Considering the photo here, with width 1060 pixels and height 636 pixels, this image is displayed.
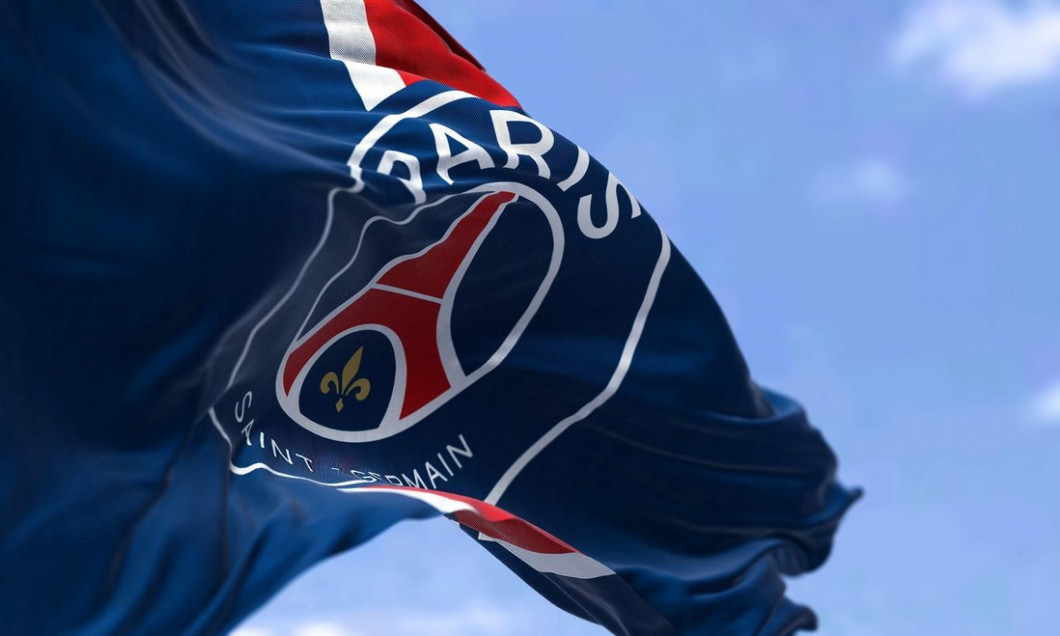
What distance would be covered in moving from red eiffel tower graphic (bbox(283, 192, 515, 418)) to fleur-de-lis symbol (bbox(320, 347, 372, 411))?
0.23m

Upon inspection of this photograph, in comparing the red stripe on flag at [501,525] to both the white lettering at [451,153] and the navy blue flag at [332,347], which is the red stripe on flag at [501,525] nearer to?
the navy blue flag at [332,347]

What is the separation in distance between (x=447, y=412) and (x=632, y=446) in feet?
4.10

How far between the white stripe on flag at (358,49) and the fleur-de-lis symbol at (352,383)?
1.40 m

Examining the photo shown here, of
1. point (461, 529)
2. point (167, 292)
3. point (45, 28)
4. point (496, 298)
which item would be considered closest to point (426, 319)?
point (496, 298)

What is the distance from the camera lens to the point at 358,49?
797 centimetres

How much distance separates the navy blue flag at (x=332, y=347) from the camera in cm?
560

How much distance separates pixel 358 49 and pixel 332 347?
1.64m

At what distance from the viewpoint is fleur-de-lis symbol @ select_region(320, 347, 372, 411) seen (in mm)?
7895

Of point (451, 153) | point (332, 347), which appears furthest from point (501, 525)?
point (451, 153)

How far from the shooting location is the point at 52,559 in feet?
17.3

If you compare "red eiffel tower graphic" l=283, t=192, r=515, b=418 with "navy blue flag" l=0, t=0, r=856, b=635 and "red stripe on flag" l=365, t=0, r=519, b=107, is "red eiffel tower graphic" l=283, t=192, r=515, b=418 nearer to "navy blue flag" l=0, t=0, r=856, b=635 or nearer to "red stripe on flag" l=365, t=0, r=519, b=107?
"navy blue flag" l=0, t=0, r=856, b=635

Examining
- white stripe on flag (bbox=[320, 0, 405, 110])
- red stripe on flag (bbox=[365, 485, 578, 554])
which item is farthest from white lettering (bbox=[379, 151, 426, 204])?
red stripe on flag (bbox=[365, 485, 578, 554])

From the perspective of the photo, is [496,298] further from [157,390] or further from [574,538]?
[157,390]

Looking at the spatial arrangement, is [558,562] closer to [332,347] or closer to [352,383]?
[352,383]
